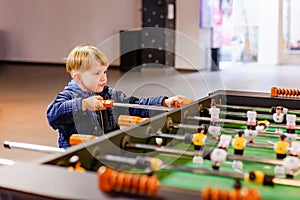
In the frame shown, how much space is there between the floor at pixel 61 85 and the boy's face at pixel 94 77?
3.93 feet

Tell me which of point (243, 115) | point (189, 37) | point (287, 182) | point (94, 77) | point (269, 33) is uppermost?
point (269, 33)

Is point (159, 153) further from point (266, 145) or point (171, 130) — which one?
point (266, 145)

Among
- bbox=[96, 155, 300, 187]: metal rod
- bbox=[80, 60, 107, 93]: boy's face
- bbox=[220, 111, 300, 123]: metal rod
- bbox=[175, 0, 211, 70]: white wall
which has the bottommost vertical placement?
bbox=[96, 155, 300, 187]: metal rod

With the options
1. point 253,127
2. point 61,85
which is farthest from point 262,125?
point 61,85

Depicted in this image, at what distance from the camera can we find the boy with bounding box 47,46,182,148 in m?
2.23

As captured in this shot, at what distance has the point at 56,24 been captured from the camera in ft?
35.8

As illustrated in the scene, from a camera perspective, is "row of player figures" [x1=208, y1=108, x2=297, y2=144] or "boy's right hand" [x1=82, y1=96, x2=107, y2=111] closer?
"row of player figures" [x1=208, y1=108, x2=297, y2=144]

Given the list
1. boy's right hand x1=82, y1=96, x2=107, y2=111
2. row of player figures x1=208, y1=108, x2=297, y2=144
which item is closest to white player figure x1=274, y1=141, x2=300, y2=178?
row of player figures x1=208, y1=108, x2=297, y2=144

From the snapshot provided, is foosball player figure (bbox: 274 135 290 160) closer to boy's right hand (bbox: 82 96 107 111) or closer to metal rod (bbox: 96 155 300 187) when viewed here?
metal rod (bbox: 96 155 300 187)

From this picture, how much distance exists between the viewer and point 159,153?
62.6 inches

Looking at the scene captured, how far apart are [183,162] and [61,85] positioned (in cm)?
634

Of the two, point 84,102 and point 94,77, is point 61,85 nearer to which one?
point 94,77

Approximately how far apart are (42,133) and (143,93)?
8.41ft

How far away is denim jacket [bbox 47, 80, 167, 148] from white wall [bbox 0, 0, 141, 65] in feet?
25.6
